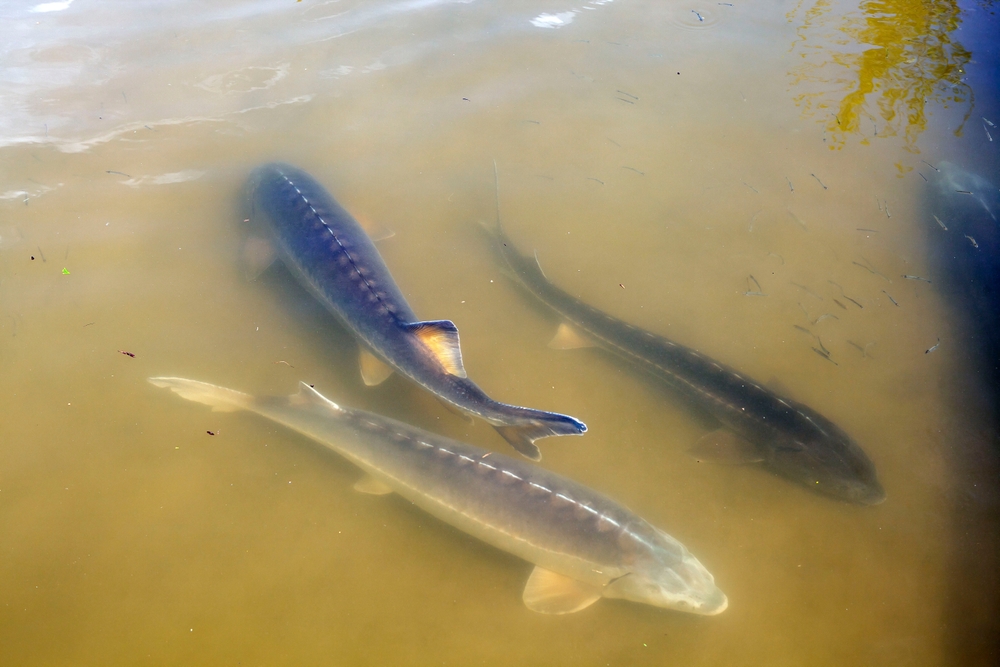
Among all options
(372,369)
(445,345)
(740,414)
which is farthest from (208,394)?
(740,414)

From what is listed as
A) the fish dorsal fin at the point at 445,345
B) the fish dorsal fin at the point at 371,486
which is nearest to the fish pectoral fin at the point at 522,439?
the fish dorsal fin at the point at 445,345

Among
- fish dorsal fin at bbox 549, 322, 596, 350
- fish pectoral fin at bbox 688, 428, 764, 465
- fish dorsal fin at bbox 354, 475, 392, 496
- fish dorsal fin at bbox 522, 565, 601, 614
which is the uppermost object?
fish dorsal fin at bbox 549, 322, 596, 350

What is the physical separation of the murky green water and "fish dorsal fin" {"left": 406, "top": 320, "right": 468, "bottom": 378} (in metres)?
0.58

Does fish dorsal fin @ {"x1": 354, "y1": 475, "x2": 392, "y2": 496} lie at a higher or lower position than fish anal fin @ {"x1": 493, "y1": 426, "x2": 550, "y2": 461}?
lower

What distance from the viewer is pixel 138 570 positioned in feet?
9.34

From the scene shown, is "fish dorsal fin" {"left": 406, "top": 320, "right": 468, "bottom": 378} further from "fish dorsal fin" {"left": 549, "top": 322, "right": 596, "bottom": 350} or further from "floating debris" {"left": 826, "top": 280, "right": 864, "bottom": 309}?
"floating debris" {"left": 826, "top": 280, "right": 864, "bottom": 309}

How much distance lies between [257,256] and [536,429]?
232 cm

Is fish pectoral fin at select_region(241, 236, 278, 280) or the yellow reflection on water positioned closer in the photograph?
fish pectoral fin at select_region(241, 236, 278, 280)

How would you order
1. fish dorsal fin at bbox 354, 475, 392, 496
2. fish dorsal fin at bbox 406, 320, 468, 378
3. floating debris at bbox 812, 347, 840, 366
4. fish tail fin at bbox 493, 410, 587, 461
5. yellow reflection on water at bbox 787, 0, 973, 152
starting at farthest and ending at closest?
yellow reflection on water at bbox 787, 0, 973, 152
floating debris at bbox 812, 347, 840, 366
fish dorsal fin at bbox 354, 475, 392, 496
fish dorsal fin at bbox 406, 320, 468, 378
fish tail fin at bbox 493, 410, 587, 461

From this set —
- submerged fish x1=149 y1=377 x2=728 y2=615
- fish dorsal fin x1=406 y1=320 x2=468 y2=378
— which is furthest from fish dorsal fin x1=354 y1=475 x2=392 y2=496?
fish dorsal fin x1=406 y1=320 x2=468 y2=378

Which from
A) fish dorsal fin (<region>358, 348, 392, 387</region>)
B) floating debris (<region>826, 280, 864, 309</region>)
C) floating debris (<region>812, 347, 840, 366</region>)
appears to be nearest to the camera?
fish dorsal fin (<region>358, 348, 392, 387</region>)

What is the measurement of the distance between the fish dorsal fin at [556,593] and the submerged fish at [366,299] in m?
0.63

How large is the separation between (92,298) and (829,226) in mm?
4943

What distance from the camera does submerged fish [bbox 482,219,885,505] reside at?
10.1ft
